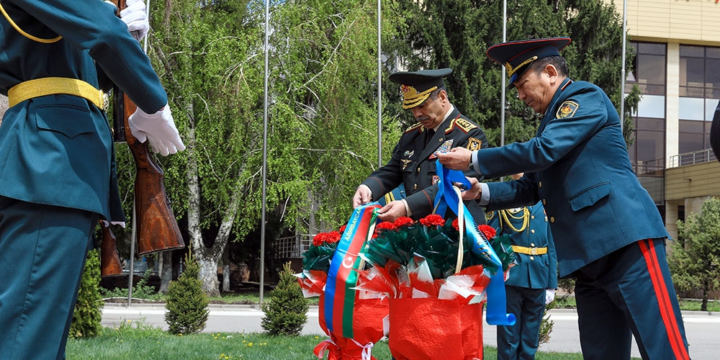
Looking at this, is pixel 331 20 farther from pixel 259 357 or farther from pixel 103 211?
pixel 103 211

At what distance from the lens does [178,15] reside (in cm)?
2017

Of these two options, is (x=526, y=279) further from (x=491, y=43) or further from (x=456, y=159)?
(x=491, y=43)

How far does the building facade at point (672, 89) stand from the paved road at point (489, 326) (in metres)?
14.1

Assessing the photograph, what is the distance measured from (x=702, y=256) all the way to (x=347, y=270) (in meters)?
20.2

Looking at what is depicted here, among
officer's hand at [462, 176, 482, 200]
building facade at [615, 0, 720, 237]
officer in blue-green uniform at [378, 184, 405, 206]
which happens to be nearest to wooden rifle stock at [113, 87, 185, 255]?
officer's hand at [462, 176, 482, 200]

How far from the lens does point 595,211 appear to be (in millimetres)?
3363

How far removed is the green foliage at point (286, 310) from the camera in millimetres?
10406

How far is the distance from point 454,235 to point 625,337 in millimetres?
1027

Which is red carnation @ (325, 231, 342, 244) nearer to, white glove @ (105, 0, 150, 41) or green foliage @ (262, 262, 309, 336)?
white glove @ (105, 0, 150, 41)

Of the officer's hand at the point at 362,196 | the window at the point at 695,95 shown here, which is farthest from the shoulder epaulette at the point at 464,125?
the window at the point at 695,95

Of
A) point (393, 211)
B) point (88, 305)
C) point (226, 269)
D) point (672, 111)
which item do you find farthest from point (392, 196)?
point (672, 111)

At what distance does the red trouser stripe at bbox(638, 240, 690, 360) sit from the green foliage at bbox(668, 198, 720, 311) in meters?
19.6

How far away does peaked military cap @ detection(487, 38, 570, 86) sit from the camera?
3.64 m

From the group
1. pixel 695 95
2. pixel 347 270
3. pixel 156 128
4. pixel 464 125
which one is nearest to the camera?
pixel 156 128
